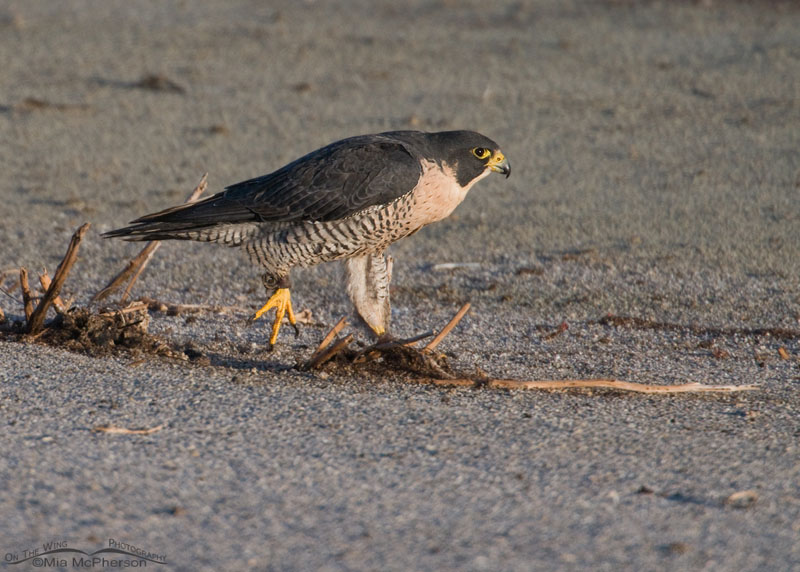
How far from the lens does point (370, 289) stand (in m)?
5.67

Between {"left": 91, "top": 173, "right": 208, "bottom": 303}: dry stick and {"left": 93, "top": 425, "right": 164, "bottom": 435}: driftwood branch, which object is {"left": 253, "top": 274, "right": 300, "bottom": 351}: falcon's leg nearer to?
{"left": 91, "top": 173, "right": 208, "bottom": 303}: dry stick

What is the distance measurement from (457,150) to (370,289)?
33.1 inches

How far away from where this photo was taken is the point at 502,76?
41.5ft

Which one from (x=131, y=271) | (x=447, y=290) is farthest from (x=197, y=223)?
(x=447, y=290)

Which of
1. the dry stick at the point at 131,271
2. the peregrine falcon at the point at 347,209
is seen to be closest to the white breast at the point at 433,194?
the peregrine falcon at the point at 347,209

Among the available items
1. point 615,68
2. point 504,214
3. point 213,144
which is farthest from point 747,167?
point 213,144

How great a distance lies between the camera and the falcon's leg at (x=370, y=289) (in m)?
5.65

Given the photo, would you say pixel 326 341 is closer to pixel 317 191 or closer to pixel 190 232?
pixel 317 191

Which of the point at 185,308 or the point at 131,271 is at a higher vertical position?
the point at 131,271

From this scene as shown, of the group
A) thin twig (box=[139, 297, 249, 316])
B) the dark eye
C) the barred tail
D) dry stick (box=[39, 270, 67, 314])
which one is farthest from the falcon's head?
dry stick (box=[39, 270, 67, 314])

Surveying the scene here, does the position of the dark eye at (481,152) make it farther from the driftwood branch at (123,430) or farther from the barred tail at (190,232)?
the driftwood branch at (123,430)

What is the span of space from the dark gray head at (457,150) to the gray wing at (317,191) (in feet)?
0.43

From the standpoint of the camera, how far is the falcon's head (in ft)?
18.2

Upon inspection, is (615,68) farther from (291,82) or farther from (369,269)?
(369,269)
